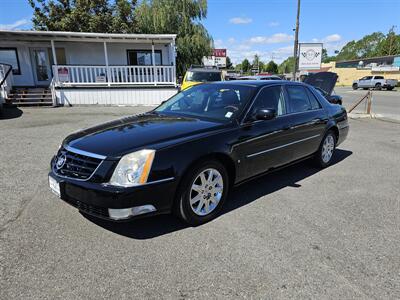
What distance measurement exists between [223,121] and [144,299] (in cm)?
219

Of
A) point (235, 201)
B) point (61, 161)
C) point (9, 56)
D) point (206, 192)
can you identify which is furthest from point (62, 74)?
point (206, 192)

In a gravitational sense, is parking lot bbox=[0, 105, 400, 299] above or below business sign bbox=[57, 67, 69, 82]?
below

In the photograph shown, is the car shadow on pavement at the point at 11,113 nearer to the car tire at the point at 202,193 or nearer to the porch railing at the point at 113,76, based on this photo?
the porch railing at the point at 113,76

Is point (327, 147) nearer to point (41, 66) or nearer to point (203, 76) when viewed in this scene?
point (203, 76)

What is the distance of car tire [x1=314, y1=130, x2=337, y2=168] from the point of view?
17.5ft

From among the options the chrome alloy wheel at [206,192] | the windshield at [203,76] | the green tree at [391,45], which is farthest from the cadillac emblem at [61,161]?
the green tree at [391,45]

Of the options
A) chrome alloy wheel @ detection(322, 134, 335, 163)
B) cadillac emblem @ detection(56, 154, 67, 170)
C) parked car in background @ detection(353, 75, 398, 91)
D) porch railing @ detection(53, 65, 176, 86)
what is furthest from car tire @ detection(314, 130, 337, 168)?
parked car in background @ detection(353, 75, 398, 91)

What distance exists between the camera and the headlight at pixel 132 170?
279cm

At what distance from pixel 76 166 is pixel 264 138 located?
236 cm

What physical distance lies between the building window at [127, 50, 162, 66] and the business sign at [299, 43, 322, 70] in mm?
12683

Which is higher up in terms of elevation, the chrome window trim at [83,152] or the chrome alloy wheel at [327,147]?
the chrome window trim at [83,152]

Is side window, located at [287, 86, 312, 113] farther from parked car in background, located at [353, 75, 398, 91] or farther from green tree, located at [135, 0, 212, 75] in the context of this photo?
parked car in background, located at [353, 75, 398, 91]

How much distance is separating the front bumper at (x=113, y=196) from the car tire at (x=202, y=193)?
172 millimetres

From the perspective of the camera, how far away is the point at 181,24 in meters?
25.6
